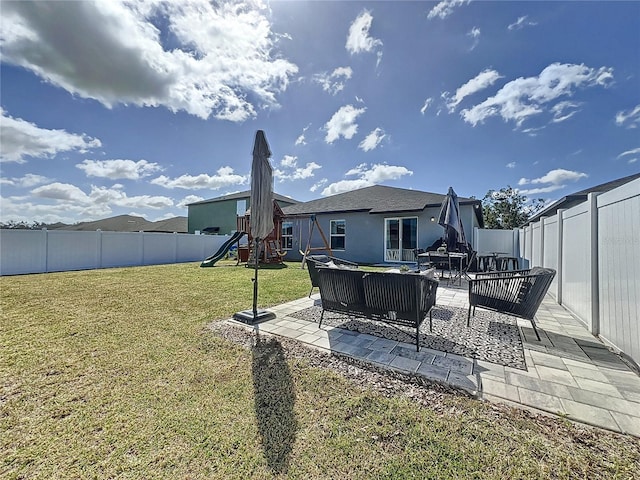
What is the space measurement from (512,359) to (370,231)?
1156 centimetres

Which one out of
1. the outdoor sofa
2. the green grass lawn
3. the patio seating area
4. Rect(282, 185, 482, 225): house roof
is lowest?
the green grass lawn

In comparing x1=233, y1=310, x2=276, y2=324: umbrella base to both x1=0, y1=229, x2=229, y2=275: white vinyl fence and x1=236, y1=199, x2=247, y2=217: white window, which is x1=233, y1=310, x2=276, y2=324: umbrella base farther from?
x1=236, y1=199, x2=247, y2=217: white window

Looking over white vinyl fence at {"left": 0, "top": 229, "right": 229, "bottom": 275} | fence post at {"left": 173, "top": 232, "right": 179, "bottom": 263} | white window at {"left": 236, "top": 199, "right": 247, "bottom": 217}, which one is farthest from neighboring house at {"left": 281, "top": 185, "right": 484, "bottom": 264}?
white window at {"left": 236, "top": 199, "right": 247, "bottom": 217}

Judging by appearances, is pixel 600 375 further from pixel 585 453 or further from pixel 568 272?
pixel 568 272

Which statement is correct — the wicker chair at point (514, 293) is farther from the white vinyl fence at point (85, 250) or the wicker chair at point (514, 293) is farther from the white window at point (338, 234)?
the white vinyl fence at point (85, 250)

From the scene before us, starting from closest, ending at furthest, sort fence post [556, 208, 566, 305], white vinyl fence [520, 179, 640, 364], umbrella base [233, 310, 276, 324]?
white vinyl fence [520, 179, 640, 364] → umbrella base [233, 310, 276, 324] → fence post [556, 208, 566, 305]

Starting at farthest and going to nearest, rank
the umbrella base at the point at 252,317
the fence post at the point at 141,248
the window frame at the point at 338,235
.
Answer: the window frame at the point at 338,235 → the fence post at the point at 141,248 → the umbrella base at the point at 252,317

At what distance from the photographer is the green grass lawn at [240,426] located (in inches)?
65.9

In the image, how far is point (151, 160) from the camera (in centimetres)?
1609

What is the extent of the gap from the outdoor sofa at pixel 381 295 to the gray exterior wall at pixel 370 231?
934 cm

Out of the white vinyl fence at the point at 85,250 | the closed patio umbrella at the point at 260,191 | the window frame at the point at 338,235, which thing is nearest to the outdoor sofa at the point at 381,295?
the closed patio umbrella at the point at 260,191

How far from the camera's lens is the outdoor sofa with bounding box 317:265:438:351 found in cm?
349

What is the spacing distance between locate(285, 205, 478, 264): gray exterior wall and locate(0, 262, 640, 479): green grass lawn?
1129 centimetres

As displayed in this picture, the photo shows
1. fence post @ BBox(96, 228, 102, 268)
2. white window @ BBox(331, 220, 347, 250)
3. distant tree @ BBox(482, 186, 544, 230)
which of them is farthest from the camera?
distant tree @ BBox(482, 186, 544, 230)
